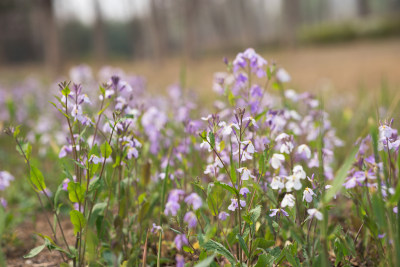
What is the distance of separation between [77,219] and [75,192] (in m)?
0.11

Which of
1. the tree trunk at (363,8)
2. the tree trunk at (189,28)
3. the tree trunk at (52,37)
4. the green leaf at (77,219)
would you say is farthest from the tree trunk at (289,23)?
the green leaf at (77,219)

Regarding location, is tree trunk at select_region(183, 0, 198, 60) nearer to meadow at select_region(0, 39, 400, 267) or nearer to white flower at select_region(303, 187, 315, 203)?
meadow at select_region(0, 39, 400, 267)

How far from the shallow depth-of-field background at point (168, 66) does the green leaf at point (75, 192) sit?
218 mm

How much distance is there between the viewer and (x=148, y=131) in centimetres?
251

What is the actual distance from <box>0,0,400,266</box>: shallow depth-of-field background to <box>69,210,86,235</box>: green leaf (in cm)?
18

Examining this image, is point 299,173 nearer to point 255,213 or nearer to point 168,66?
point 255,213

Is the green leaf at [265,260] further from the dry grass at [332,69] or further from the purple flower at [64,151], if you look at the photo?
the dry grass at [332,69]

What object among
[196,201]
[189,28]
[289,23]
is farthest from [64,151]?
[289,23]

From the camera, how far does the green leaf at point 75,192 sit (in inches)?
62.1

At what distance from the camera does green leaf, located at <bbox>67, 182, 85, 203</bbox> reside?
1.58 meters

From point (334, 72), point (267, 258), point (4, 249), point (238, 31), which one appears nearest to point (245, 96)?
point (267, 258)

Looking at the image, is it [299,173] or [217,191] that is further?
[217,191]

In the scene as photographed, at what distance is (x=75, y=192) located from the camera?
1.60 meters

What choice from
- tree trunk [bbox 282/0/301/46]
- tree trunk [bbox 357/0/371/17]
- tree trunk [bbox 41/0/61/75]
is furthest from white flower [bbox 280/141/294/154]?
tree trunk [bbox 357/0/371/17]
